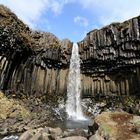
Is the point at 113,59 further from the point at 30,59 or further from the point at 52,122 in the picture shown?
the point at 52,122

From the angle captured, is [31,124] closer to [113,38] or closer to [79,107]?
[79,107]

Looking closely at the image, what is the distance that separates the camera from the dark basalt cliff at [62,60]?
3050cm

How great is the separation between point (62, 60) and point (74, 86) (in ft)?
11.9

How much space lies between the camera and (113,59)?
32188mm

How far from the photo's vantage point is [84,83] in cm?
3462

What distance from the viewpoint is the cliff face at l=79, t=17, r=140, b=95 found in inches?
1222

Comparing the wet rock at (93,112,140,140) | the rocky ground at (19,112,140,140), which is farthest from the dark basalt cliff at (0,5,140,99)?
the wet rock at (93,112,140,140)

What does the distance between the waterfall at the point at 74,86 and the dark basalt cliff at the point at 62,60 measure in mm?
577

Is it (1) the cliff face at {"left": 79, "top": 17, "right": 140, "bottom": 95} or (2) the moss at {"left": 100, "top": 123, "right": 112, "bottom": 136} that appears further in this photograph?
(1) the cliff face at {"left": 79, "top": 17, "right": 140, "bottom": 95}

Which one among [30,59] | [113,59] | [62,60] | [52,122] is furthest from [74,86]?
Result: [52,122]

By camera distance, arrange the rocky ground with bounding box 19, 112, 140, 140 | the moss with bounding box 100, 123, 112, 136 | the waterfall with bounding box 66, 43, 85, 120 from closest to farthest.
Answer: the rocky ground with bounding box 19, 112, 140, 140
the moss with bounding box 100, 123, 112, 136
the waterfall with bounding box 66, 43, 85, 120

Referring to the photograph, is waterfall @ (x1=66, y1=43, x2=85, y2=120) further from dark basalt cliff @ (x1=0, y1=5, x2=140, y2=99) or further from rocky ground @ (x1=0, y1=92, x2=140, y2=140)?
rocky ground @ (x1=0, y1=92, x2=140, y2=140)

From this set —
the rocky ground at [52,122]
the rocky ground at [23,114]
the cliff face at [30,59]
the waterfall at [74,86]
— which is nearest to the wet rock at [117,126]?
the rocky ground at [52,122]

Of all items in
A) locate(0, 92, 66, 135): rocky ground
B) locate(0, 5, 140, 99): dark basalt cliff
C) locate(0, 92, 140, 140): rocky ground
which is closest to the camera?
locate(0, 92, 140, 140): rocky ground
